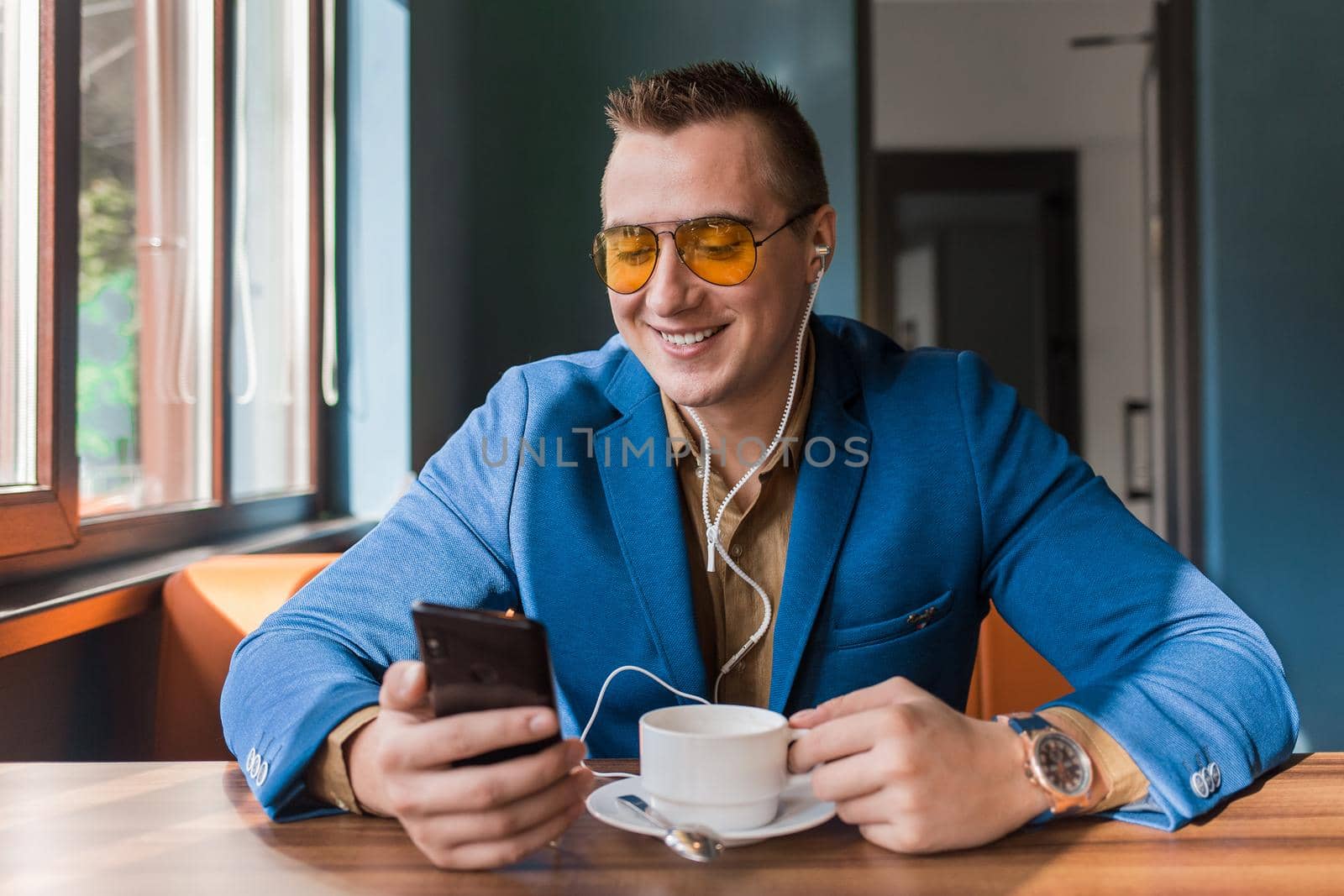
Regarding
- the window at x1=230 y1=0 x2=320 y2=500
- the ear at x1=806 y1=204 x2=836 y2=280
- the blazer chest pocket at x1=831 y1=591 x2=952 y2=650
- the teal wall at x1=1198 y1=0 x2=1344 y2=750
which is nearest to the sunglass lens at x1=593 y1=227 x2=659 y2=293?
the ear at x1=806 y1=204 x2=836 y2=280

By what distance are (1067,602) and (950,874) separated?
0.53 m

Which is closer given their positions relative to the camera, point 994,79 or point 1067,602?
point 1067,602

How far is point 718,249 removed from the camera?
132cm

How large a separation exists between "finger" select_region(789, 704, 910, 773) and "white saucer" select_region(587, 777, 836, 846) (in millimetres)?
46

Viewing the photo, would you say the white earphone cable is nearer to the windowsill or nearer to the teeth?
the teeth

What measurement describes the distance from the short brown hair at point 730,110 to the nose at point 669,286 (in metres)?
0.17

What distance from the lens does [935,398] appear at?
1410 mm

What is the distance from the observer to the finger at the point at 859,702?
842 mm

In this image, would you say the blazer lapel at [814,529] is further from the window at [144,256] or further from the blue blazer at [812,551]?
the window at [144,256]

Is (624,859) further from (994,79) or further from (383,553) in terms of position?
(994,79)

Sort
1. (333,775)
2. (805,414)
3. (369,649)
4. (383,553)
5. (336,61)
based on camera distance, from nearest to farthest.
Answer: (333,775), (369,649), (383,553), (805,414), (336,61)

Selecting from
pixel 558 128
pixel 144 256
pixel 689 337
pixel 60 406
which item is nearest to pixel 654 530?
pixel 689 337

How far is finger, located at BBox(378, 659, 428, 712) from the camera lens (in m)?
0.78

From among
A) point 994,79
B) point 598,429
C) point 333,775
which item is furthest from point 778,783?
point 994,79
